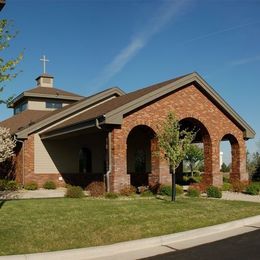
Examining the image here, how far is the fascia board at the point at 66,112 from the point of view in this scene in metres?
27.3

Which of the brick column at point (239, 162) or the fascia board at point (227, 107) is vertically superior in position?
the fascia board at point (227, 107)

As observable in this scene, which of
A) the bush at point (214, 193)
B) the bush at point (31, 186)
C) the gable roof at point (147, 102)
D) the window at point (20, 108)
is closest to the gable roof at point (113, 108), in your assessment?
the gable roof at point (147, 102)

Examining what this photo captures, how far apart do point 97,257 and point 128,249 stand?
849 mm

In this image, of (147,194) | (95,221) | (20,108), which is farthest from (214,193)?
(20,108)

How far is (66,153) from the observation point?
29.3 m

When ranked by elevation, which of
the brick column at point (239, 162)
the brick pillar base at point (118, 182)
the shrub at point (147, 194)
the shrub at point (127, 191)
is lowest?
the shrub at point (147, 194)

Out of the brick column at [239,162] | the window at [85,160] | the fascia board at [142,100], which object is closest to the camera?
the fascia board at [142,100]

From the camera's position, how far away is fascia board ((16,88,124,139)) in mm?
27281

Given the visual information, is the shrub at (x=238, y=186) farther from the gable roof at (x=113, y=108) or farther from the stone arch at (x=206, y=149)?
the gable roof at (x=113, y=108)

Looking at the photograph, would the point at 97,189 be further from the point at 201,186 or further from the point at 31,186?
the point at 201,186

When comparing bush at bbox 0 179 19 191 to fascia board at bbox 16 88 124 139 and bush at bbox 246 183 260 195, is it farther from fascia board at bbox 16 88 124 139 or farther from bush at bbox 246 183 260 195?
bush at bbox 246 183 260 195

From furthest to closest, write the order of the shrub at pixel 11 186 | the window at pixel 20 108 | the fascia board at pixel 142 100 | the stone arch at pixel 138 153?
1. the window at pixel 20 108
2. the stone arch at pixel 138 153
3. the shrub at pixel 11 186
4. the fascia board at pixel 142 100

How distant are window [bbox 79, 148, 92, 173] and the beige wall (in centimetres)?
29

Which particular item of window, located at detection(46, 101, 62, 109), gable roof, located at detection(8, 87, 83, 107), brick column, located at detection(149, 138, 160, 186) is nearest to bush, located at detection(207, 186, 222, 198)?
brick column, located at detection(149, 138, 160, 186)
